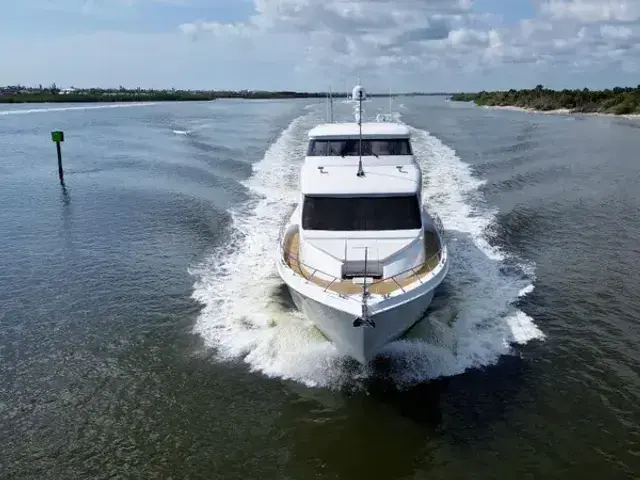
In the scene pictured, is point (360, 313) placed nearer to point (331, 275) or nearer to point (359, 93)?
point (331, 275)

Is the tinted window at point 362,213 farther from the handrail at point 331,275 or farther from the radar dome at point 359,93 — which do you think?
the radar dome at point 359,93

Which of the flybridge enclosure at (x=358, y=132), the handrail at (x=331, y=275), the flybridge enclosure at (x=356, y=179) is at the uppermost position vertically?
the flybridge enclosure at (x=358, y=132)

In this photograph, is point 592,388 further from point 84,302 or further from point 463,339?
point 84,302

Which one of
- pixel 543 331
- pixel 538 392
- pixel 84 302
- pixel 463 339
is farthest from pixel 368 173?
pixel 84 302

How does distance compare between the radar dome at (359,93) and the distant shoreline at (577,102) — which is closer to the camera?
the radar dome at (359,93)

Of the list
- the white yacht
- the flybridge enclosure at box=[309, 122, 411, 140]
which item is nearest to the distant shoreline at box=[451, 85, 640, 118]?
the flybridge enclosure at box=[309, 122, 411, 140]

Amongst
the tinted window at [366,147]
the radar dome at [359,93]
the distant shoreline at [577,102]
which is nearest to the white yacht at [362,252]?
the tinted window at [366,147]

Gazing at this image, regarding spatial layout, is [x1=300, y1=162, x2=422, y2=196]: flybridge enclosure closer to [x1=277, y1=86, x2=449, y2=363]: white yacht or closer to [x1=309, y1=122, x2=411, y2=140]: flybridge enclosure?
[x1=277, y1=86, x2=449, y2=363]: white yacht
